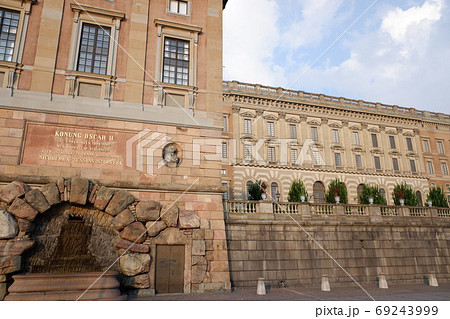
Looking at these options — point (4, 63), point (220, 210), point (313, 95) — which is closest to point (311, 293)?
point (220, 210)

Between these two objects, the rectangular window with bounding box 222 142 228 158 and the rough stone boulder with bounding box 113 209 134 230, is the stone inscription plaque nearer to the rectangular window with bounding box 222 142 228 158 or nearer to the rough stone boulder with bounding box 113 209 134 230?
the rough stone boulder with bounding box 113 209 134 230

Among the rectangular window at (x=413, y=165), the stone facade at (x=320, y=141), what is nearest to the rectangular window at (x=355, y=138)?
the stone facade at (x=320, y=141)

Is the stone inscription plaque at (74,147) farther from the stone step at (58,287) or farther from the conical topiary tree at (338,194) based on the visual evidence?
the conical topiary tree at (338,194)

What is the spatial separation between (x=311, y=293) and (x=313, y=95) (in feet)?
115

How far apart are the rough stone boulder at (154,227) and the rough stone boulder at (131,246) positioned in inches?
24.3

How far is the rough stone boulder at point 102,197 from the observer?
1252 centimetres

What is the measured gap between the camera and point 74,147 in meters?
13.5

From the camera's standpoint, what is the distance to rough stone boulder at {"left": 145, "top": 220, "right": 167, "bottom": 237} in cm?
1291

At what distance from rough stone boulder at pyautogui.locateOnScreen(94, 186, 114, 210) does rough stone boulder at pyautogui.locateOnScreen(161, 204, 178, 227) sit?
2.35 meters

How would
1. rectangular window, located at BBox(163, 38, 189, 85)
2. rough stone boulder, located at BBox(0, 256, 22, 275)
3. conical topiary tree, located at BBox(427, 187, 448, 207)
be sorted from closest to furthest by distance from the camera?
rough stone boulder, located at BBox(0, 256, 22, 275), rectangular window, located at BBox(163, 38, 189, 85), conical topiary tree, located at BBox(427, 187, 448, 207)

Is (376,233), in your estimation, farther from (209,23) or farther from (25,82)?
(25,82)

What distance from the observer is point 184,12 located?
55.5 ft

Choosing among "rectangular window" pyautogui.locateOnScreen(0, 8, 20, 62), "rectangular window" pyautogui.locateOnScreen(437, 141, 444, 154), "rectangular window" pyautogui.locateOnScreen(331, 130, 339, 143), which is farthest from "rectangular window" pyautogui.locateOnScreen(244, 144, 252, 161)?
"rectangular window" pyautogui.locateOnScreen(437, 141, 444, 154)

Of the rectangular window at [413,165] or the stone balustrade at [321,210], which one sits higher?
the rectangular window at [413,165]
